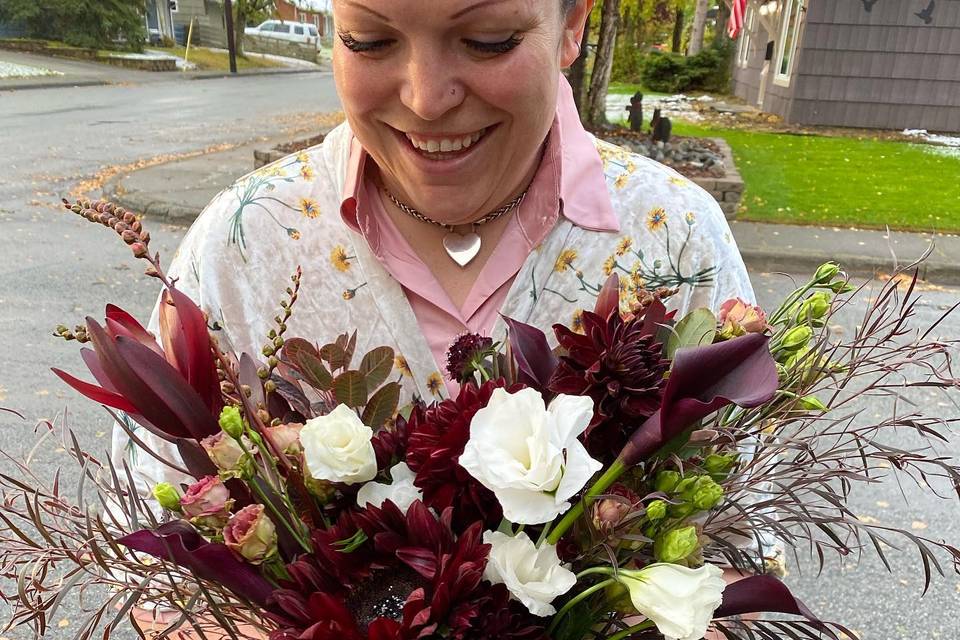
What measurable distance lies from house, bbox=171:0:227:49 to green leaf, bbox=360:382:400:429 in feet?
131

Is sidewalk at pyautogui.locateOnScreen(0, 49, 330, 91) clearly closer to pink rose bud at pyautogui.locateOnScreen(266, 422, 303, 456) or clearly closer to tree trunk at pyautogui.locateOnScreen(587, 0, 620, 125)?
tree trunk at pyautogui.locateOnScreen(587, 0, 620, 125)

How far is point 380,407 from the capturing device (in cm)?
83

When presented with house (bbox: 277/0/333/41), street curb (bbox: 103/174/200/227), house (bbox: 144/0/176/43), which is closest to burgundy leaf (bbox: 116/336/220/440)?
street curb (bbox: 103/174/200/227)

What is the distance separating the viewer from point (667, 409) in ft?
2.20

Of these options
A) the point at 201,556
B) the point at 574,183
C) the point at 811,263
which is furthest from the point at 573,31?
the point at 811,263

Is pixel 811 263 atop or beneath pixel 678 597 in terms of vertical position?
beneath

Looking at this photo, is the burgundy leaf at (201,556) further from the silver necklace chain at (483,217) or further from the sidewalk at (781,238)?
the sidewalk at (781,238)

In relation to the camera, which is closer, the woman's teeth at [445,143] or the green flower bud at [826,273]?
the green flower bud at [826,273]

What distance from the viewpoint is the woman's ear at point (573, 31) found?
1.25m

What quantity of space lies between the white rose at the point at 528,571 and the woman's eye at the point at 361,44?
2.22 feet

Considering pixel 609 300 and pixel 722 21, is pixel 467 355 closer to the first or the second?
pixel 609 300

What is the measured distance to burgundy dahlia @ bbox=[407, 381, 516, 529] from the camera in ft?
2.33

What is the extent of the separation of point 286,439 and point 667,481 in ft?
1.17

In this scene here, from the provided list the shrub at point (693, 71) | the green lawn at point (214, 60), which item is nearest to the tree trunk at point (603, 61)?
the shrub at point (693, 71)
